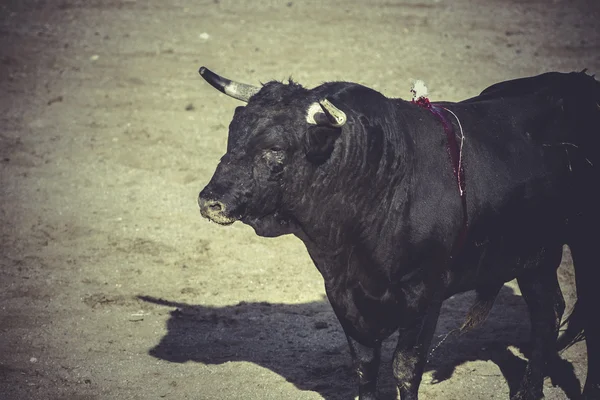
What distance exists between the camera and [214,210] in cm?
446

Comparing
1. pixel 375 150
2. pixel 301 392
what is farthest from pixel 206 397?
pixel 375 150

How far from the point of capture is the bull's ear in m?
4.64

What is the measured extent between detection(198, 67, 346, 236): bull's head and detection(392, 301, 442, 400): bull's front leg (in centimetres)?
114

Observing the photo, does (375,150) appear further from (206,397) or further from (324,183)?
(206,397)

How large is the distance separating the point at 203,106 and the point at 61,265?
3.80 meters

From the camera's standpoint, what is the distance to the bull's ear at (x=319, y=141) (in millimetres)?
4645

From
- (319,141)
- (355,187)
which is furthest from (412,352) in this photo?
(319,141)

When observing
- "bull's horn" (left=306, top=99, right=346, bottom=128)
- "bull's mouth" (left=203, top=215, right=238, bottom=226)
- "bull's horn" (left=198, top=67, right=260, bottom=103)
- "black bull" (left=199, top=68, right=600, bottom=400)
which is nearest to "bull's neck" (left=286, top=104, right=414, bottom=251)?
"black bull" (left=199, top=68, right=600, bottom=400)

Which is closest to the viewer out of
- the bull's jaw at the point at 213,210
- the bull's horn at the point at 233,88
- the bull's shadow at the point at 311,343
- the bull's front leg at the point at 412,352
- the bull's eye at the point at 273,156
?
the bull's jaw at the point at 213,210

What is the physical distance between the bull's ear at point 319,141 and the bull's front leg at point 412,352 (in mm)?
1230

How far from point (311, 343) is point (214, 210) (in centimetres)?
243

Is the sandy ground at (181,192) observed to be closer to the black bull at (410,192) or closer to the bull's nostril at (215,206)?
the black bull at (410,192)

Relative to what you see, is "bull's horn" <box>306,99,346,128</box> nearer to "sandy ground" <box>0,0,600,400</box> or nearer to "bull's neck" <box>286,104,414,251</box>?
"bull's neck" <box>286,104,414,251</box>

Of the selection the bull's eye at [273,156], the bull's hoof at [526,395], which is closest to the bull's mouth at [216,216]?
the bull's eye at [273,156]
